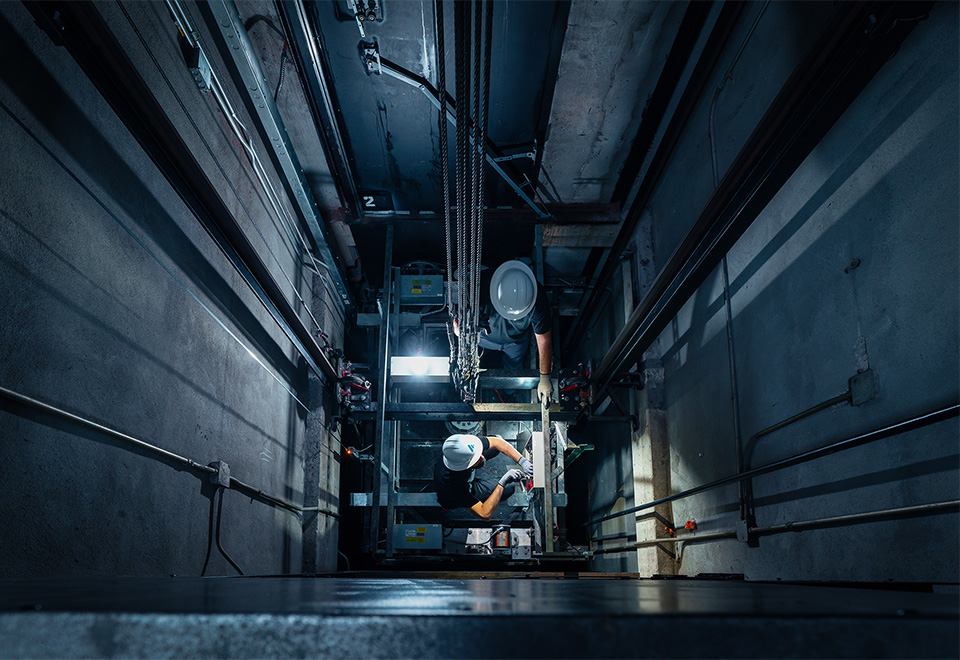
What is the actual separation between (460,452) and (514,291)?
189cm

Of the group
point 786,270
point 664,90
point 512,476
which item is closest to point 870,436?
point 786,270

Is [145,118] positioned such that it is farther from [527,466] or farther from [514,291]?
[527,466]

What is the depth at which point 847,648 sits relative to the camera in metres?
0.66

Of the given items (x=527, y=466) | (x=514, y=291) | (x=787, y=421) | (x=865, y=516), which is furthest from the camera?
(x=527, y=466)

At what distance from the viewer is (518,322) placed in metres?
6.53

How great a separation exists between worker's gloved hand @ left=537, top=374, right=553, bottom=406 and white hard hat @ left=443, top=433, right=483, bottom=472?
871 millimetres

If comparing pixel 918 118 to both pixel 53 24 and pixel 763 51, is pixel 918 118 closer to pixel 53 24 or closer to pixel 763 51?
pixel 763 51

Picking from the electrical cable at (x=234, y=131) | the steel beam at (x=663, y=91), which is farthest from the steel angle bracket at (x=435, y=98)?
the electrical cable at (x=234, y=131)

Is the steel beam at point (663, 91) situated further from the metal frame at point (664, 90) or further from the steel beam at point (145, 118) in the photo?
the steel beam at point (145, 118)

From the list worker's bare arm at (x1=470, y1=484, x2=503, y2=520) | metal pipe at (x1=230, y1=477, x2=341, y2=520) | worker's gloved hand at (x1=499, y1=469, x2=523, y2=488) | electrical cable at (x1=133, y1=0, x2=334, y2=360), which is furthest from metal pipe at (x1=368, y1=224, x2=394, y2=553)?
worker's gloved hand at (x1=499, y1=469, x2=523, y2=488)

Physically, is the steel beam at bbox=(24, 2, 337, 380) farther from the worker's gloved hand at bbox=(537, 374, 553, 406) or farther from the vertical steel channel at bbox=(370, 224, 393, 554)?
the worker's gloved hand at bbox=(537, 374, 553, 406)

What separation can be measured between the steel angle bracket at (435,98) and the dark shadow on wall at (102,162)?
207cm

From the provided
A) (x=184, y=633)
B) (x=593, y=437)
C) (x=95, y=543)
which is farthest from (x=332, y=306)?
(x=184, y=633)

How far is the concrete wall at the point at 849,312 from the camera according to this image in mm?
2131
